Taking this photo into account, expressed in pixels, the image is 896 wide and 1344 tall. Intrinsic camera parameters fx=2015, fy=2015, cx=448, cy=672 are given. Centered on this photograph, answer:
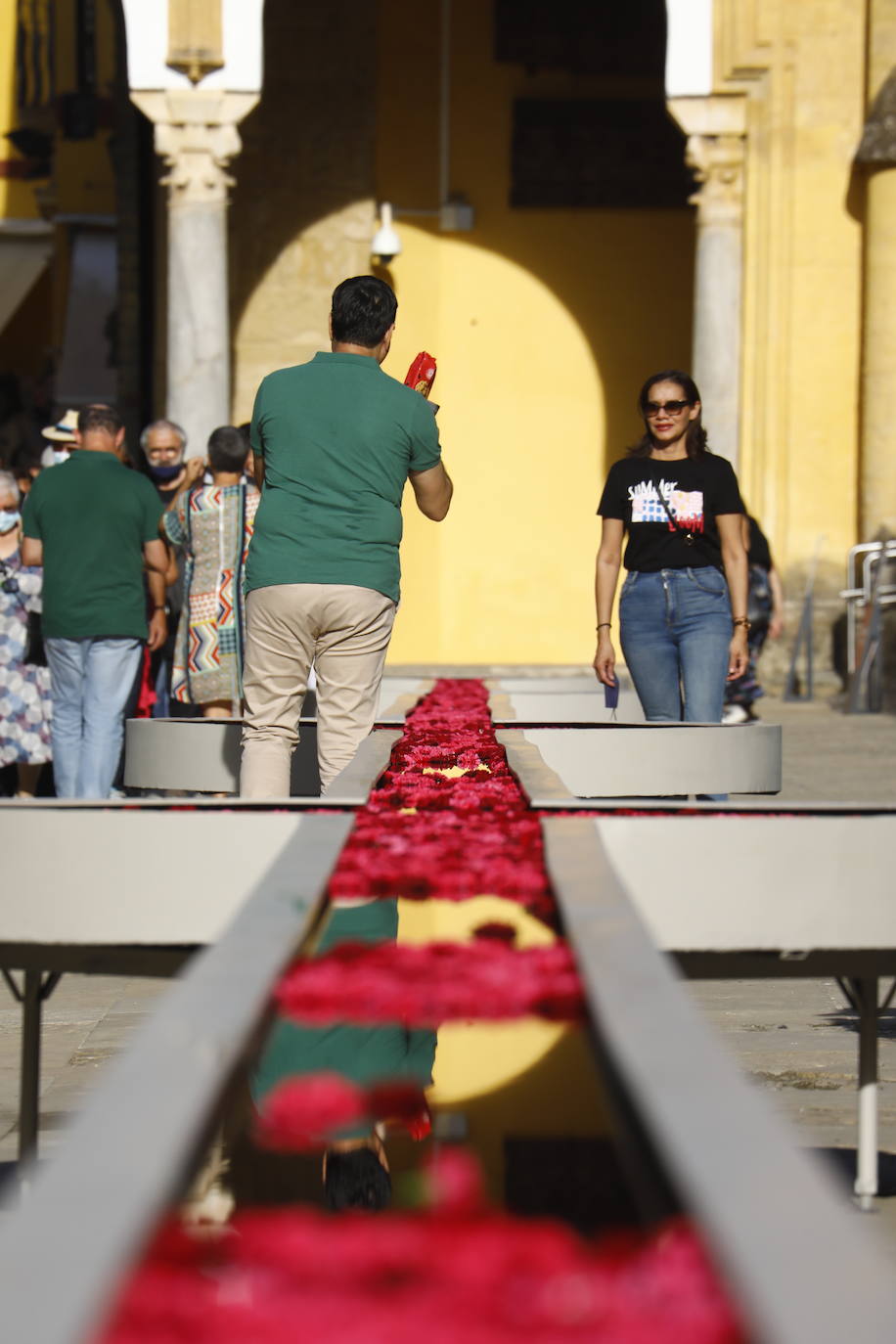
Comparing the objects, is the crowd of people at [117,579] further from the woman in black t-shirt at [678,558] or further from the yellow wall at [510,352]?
the yellow wall at [510,352]

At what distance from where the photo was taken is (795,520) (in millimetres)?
14797

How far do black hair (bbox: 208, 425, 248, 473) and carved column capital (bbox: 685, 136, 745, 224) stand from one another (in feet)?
24.1

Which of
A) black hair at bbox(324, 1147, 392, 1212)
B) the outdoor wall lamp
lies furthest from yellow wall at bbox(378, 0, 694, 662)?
black hair at bbox(324, 1147, 392, 1212)

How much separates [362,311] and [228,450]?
2504 mm

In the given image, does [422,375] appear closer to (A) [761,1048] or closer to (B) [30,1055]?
(A) [761,1048]

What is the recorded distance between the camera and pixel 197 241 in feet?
45.0

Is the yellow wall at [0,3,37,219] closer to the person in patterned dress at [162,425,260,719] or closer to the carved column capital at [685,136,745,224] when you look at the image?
the carved column capital at [685,136,745,224]

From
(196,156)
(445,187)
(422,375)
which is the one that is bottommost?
(422,375)

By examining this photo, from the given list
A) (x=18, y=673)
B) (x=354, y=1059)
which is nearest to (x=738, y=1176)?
(x=354, y=1059)

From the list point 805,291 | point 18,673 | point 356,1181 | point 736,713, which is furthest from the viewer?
point 805,291

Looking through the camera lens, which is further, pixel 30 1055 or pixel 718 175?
pixel 718 175

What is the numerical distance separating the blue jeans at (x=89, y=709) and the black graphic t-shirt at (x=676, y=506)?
217cm

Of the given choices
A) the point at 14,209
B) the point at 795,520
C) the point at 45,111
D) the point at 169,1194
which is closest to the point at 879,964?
the point at 169,1194

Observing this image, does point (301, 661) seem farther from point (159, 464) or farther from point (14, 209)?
point (14, 209)
